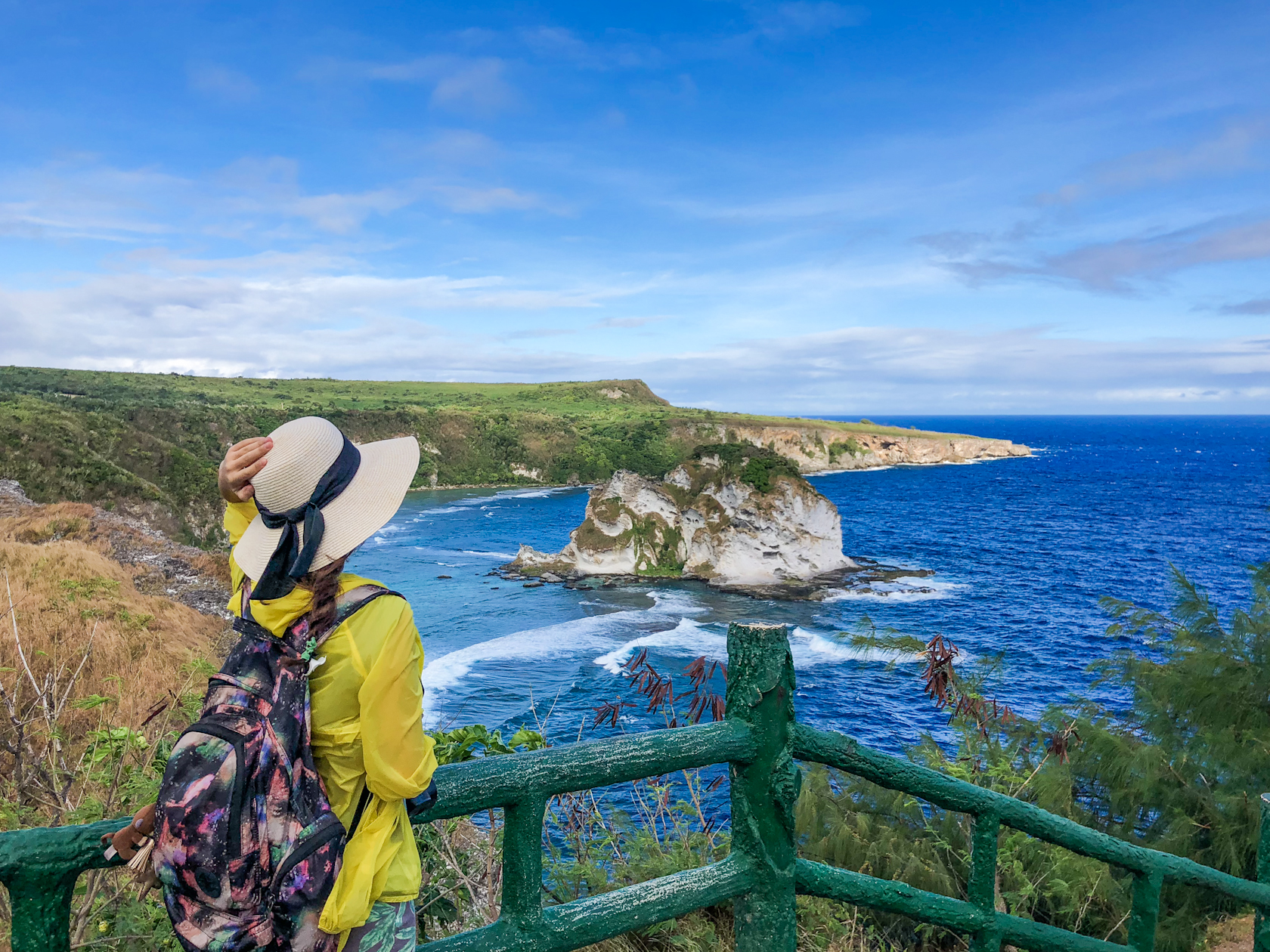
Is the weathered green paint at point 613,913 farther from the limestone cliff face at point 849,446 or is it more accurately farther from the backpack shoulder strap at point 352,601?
the limestone cliff face at point 849,446

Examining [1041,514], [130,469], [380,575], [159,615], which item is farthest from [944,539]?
[159,615]

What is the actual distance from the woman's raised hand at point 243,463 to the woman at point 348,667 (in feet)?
0.05

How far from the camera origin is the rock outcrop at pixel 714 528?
48469mm

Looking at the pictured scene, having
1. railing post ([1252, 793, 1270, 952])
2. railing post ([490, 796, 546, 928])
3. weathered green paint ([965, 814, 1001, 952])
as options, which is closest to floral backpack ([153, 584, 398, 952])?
railing post ([490, 796, 546, 928])

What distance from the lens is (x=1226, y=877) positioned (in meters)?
3.30

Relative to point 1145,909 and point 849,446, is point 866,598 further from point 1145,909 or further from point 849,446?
point 849,446

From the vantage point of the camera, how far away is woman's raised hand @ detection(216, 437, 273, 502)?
1761 mm

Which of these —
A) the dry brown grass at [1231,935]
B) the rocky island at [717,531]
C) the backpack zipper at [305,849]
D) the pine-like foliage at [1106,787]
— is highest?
the backpack zipper at [305,849]

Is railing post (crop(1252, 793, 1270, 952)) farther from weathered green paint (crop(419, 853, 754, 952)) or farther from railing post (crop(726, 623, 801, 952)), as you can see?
weathered green paint (crop(419, 853, 754, 952))

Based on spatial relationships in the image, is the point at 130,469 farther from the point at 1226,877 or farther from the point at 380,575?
the point at 1226,877

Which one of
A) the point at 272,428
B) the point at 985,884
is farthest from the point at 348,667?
the point at 272,428

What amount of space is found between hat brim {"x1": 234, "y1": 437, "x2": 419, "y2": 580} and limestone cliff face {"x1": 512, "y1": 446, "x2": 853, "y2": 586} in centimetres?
4652

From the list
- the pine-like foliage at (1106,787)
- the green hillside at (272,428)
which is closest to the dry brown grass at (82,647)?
the pine-like foliage at (1106,787)

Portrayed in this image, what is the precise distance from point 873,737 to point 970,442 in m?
144
